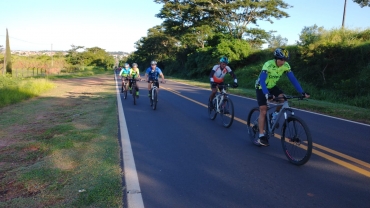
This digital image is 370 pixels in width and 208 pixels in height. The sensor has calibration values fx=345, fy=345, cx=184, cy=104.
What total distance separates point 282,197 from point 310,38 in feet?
69.3

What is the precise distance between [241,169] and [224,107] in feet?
13.7

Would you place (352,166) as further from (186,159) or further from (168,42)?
Answer: (168,42)

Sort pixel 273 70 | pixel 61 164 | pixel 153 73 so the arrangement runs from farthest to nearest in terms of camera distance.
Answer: pixel 153 73 < pixel 273 70 < pixel 61 164

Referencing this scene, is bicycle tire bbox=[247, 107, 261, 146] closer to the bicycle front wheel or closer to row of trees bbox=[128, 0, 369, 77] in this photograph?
the bicycle front wheel

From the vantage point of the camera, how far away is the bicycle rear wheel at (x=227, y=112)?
9.23 metres

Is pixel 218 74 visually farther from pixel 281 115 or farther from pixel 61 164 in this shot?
pixel 61 164

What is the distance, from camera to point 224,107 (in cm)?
960

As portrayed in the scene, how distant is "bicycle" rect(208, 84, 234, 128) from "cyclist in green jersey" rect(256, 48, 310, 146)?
2.42 metres

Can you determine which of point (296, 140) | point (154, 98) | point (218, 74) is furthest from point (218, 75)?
point (296, 140)

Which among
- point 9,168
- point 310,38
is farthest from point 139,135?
point 310,38

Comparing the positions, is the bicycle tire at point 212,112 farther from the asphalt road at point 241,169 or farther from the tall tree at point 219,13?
the tall tree at point 219,13

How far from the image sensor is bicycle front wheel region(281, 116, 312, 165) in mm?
5512

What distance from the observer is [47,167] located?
560cm

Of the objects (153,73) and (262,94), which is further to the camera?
(153,73)
